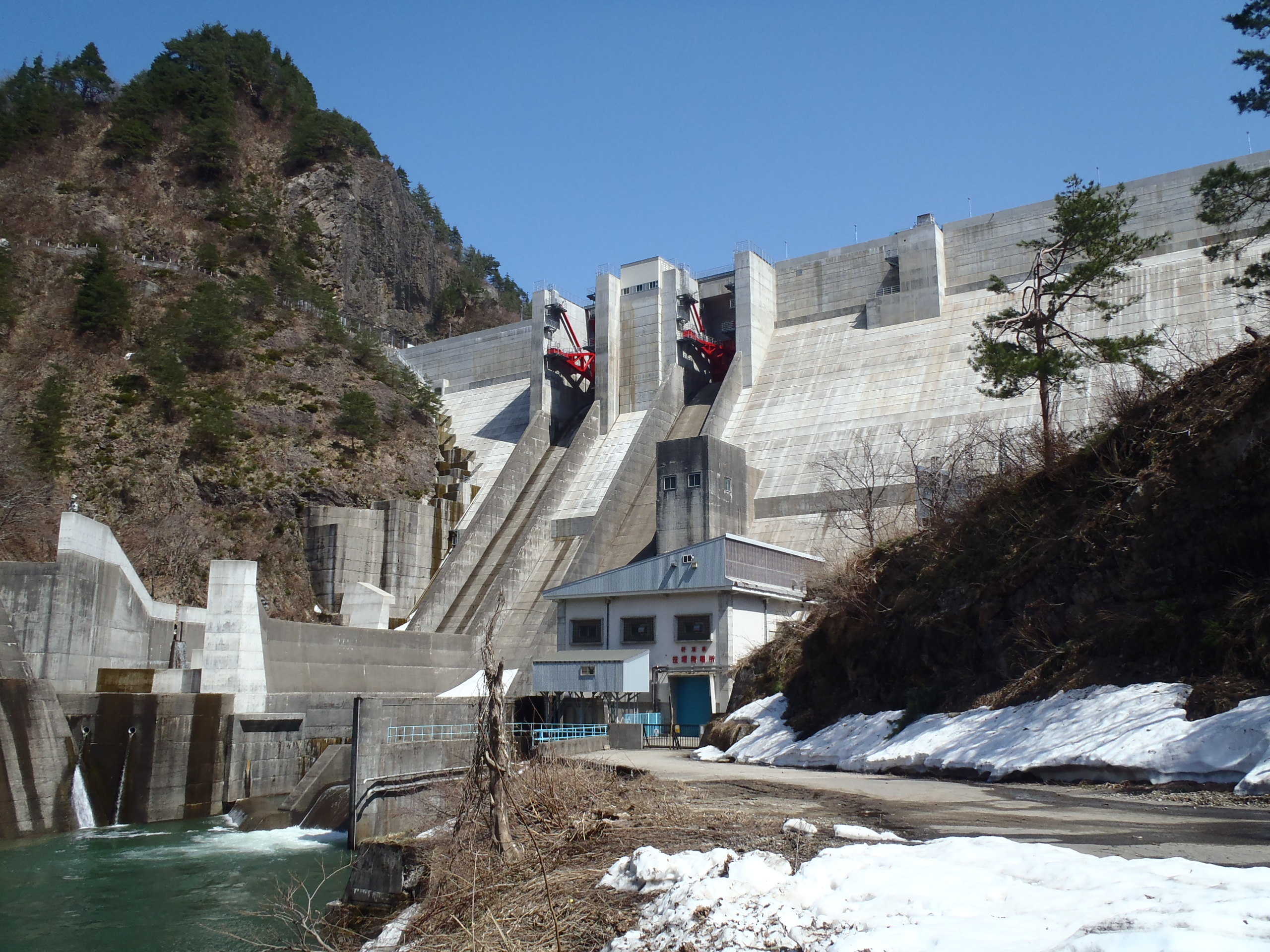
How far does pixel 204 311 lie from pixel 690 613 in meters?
26.1

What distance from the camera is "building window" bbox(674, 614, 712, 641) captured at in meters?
25.6

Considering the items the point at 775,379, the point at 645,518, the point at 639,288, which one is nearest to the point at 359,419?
the point at 645,518

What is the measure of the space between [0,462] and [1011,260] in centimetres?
3689

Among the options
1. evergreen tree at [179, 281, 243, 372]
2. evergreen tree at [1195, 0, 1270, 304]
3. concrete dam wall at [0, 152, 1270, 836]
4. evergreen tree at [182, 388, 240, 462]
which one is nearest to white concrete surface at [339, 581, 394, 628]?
concrete dam wall at [0, 152, 1270, 836]

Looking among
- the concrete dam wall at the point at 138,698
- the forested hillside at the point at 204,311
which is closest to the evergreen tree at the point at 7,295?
the forested hillside at the point at 204,311

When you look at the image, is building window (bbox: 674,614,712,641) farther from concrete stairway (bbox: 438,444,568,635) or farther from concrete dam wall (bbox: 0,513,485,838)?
concrete stairway (bbox: 438,444,568,635)

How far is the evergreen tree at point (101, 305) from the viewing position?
39312mm

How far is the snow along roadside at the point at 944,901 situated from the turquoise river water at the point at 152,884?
5.18 metres

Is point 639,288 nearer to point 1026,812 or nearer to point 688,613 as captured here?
point 688,613

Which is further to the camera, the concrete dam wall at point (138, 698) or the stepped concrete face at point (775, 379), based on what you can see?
the stepped concrete face at point (775, 379)

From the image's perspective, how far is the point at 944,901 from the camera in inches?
213

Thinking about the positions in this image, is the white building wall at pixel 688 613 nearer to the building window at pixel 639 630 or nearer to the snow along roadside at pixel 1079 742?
the building window at pixel 639 630

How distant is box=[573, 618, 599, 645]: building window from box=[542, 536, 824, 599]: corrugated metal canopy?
0.72m

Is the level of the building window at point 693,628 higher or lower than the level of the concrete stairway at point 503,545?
lower
